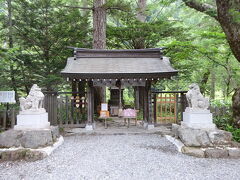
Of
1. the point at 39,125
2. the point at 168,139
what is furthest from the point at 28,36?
→ the point at 168,139

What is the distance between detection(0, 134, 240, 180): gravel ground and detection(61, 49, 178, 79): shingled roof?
8.92 ft

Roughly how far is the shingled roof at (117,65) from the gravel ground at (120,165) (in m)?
2.72

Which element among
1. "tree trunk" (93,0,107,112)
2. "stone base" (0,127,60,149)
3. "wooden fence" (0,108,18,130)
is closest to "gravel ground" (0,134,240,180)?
"stone base" (0,127,60,149)

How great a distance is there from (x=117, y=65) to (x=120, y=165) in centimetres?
478

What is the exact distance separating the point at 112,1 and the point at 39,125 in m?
6.92

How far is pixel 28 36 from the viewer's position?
9.37 meters

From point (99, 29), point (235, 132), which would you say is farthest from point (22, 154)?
point (99, 29)

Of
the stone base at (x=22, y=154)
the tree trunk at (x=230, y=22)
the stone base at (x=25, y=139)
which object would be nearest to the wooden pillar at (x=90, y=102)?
the stone base at (x=25, y=139)

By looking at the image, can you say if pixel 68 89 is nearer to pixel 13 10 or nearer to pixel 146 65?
pixel 13 10

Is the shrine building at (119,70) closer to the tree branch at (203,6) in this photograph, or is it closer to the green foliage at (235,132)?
the tree branch at (203,6)

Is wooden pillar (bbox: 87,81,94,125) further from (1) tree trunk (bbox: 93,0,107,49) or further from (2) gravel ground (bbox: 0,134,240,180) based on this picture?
(1) tree trunk (bbox: 93,0,107,49)

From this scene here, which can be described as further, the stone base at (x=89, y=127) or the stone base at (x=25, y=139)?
the stone base at (x=89, y=127)

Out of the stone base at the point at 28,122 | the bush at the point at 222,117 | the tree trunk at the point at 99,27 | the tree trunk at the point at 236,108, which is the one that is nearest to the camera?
the stone base at the point at 28,122

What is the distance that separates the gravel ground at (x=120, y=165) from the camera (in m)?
3.69
